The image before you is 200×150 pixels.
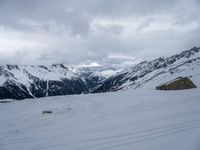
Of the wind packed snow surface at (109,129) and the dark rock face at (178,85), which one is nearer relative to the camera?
the wind packed snow surface at (109,129)

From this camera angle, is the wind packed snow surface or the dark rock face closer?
the wind packed snow surface

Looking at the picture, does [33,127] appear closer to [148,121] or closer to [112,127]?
[112,127]

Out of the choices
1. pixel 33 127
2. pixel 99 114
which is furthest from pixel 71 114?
pixel 33 127

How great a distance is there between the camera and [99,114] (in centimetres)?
A: 1377

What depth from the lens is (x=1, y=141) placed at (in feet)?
32.3

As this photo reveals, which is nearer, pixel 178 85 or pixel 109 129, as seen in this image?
pixel 109 129

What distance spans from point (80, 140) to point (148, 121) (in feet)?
11.3

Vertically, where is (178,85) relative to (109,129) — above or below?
above

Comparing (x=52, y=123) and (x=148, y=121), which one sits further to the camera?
(x=52, y=123)

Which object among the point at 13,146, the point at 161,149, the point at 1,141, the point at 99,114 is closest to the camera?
the point at 161,149

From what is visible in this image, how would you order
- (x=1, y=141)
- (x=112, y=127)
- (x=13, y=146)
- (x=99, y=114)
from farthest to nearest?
(x=99, y=114) → (x=112, y=127) → (x=1, y=141) → (x=13, y=146)

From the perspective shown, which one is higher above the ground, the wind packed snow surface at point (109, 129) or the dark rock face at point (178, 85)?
the dark rock face at point (178, 85)

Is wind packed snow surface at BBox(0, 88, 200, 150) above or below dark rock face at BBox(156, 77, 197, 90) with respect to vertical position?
below

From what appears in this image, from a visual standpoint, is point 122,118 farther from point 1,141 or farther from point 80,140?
point 1,141
